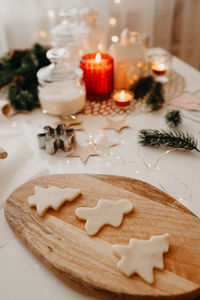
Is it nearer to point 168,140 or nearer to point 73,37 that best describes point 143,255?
point 168,140

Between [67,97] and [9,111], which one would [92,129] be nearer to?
[67,97]

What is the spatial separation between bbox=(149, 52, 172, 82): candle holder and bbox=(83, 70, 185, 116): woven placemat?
1.8 inches

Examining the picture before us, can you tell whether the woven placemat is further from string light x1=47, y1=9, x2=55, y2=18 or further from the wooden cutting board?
string light x1=47, y1=9, x2=55, y2=18

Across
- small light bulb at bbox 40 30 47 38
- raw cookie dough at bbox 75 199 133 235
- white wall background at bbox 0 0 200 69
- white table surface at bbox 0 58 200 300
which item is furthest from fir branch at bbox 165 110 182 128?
small light bulb at bbox 40 30 47 38

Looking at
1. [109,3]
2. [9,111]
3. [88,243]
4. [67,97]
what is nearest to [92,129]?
[67,97]

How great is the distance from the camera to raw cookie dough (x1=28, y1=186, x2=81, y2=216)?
0.64 m

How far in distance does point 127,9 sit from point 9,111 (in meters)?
1.11

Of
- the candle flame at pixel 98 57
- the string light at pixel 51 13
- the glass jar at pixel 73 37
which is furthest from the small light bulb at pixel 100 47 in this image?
the string light at pixel 51 13

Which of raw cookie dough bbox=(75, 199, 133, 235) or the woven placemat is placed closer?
raw cookie dough bbox=(75, 199, 133, 235)

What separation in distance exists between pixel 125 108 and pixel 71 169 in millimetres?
377

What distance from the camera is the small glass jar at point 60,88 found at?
958 mm

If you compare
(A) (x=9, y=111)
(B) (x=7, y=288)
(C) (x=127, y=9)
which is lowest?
(B) (x=7, y=288)

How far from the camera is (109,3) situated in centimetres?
167

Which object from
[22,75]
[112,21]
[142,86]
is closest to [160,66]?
[142,86]
